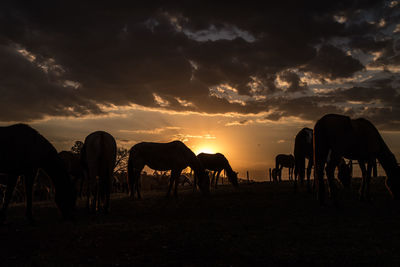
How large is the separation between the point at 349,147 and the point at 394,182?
2.37 m

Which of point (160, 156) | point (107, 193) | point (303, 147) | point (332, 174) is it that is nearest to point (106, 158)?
point (107, 193)

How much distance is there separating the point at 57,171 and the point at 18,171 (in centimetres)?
111

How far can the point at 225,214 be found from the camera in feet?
32.3

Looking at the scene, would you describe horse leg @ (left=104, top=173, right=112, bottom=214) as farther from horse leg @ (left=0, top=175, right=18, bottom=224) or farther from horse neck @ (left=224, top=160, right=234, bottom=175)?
horse neck @ (left=224, top=160, right=234, bottom=175)

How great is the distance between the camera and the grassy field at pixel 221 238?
17.3 ft

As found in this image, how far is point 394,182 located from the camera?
11.4 metres

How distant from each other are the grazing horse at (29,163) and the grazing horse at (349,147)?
813 centimetres

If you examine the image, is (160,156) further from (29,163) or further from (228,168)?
(228,168)

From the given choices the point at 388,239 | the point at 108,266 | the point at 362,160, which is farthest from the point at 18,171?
the point at 362,160

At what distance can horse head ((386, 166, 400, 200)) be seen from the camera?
36.8 feet

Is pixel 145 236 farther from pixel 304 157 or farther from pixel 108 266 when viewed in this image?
pixel 304 157

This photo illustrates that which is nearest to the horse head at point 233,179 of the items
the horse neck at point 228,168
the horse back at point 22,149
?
the horse neck at point 228,168

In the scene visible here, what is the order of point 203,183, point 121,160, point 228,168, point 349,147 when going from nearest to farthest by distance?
point 349,147
point 203,183
point 228,168
point 121,160

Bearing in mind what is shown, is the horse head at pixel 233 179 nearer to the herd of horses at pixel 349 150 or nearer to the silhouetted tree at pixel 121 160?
the herd of horses at pixel 349 150
